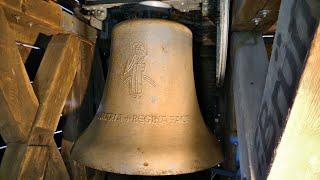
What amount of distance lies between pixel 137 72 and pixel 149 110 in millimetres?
175

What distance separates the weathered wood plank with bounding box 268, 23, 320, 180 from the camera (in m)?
0.60

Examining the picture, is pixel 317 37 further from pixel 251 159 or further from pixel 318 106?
pixel 251 159

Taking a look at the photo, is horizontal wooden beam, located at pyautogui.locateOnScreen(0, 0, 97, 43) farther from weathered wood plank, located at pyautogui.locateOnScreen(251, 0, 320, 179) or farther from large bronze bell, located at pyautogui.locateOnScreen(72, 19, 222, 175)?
weathered wood plank, located at pyautogui.locateOnScreen(251, 0, 320, 179)

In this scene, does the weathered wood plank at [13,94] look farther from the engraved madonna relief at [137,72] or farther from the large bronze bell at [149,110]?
the engraved madonna relief at [137,72]

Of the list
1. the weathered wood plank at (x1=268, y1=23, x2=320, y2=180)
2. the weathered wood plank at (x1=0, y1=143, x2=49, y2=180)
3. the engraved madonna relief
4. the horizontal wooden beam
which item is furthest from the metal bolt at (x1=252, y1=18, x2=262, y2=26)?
the weathered wood plank at (x1=0, y1=143, x2=49, y2=180)

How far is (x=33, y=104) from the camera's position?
1.52 meters

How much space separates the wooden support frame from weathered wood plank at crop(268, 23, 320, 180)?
3.64 feet

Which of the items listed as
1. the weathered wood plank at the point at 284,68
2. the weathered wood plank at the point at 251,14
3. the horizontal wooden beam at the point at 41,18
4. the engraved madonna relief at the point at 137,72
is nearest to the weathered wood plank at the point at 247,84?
the weathered wood plank at the point at 251,14

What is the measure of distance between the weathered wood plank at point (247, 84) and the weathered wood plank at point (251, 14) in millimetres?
61

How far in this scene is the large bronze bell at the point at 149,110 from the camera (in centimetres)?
123

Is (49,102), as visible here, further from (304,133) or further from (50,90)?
(304,133)

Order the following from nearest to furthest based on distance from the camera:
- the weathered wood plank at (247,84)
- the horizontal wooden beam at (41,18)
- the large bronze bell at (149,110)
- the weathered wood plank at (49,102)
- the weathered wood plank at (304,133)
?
the weathered wood plank at (304,133)
the weathered wood plank at (247,84)
the large bronze bell at (149,110)
the horizontal wooden beam at (41,18)
the weathered wood plank at (49,102)

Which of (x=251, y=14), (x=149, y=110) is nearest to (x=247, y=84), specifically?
(x=251, y=14)

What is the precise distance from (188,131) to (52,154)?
2.61ft
